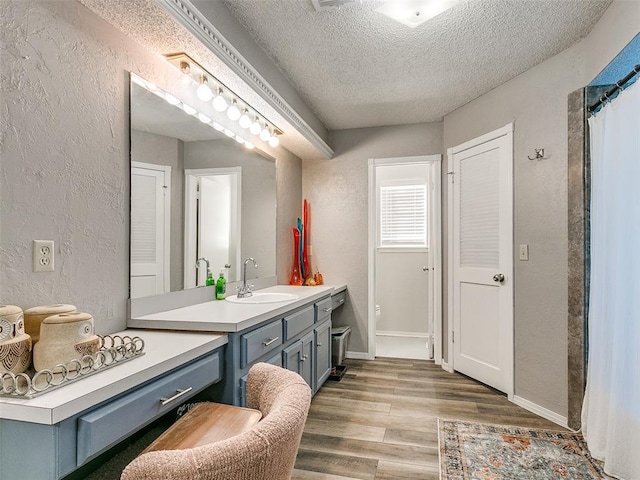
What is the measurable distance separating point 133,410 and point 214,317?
697 mm

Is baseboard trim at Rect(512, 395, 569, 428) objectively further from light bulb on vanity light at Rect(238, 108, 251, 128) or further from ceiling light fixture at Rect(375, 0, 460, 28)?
light bulb on vanity light at Rect(238, 108, 251, 128)

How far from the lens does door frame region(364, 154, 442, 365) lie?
3.71 metres

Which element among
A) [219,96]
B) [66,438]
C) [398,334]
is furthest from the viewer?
[398,334]

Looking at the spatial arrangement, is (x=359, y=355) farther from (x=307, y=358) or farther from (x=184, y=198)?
(x=184, y=198)

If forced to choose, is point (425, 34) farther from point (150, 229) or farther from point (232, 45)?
point (150, 229)

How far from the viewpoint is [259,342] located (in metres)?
1.88

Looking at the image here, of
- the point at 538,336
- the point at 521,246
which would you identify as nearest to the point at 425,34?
the point at 521,246

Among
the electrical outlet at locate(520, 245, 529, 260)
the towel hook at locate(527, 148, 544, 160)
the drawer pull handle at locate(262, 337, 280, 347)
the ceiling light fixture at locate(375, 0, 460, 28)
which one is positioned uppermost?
the ceiling light fixture at locate(375, 0, 460, 28)

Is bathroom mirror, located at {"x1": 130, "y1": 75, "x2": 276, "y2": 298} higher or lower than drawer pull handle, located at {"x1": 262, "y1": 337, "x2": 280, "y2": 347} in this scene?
higher

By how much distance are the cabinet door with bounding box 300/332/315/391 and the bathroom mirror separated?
693 millimetres

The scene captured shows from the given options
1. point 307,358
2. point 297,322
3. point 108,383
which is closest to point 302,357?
point 307,358

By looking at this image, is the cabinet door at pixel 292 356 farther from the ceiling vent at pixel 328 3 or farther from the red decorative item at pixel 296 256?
the ceiling vent at pixel 328 3

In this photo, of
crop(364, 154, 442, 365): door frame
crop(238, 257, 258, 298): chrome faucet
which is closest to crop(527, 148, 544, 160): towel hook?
crop(364, 154, 442, 365): door frame

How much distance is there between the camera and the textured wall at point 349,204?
3941mm
